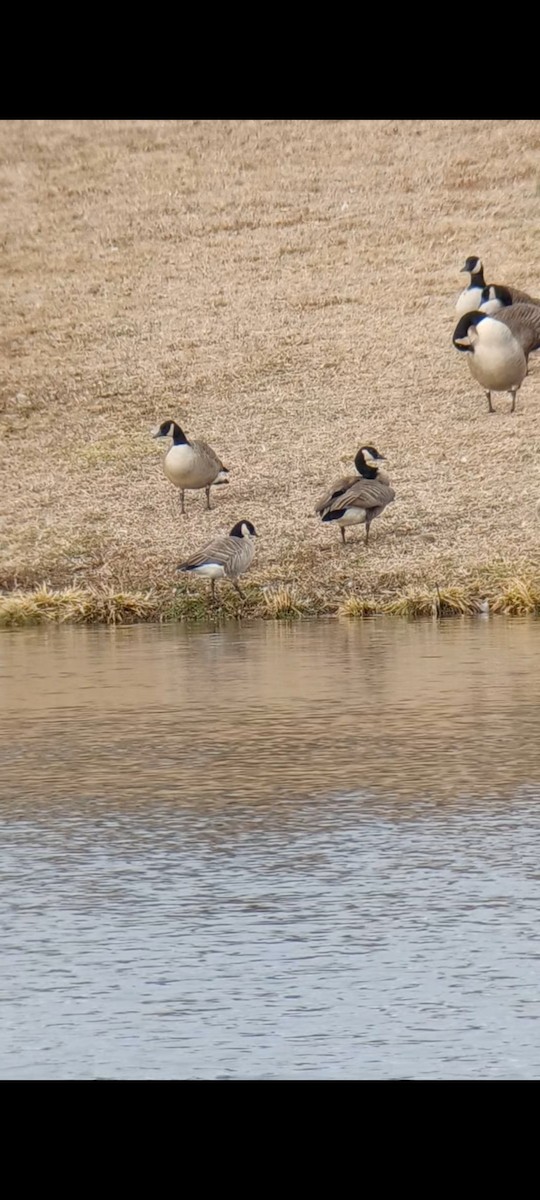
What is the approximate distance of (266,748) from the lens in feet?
33.6

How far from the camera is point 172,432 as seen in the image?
22609 millimetres

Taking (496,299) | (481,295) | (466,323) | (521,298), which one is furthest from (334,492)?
(481,295)

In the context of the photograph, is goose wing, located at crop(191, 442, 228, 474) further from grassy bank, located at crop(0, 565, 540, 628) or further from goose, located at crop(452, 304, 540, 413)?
goose, located at crop(452, 304, 540, 413)

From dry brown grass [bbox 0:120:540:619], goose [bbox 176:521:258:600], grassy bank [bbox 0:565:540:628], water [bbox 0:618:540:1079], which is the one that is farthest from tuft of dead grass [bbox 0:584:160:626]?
water [bbox 0:618:540:1079]

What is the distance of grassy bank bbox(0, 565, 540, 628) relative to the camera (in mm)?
17156

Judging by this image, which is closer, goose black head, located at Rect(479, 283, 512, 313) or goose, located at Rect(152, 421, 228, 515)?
goose, located at Rect(152, 421, 228, 515)

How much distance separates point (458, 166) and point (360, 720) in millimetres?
29749

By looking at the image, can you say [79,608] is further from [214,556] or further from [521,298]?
[521,298]

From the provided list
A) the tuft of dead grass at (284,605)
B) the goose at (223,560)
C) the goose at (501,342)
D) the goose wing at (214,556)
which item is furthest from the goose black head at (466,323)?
the goose wing at (214,556)

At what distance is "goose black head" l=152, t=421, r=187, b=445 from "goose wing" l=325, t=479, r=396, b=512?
2701mm

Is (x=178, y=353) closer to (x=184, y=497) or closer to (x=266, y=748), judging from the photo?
(x=184, y=497)

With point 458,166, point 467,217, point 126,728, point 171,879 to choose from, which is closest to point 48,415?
point 467,217

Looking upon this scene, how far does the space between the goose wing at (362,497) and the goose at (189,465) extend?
2.30 metres

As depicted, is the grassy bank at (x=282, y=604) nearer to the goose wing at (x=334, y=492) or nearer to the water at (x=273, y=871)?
the goose wing at (x=334, y=492)
